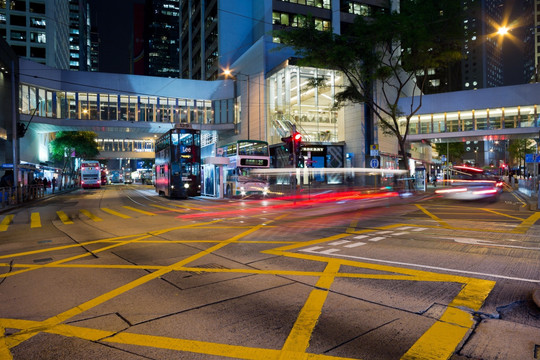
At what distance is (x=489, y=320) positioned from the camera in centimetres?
421

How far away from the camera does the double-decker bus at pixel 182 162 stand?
1040 inches

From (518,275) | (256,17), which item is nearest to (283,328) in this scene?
(518,275)

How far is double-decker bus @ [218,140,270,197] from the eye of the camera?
27.6 metres

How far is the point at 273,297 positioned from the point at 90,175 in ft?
178

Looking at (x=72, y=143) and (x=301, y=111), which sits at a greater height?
(x=301, y=111)

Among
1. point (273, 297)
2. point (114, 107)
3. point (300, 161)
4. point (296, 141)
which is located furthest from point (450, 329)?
point (114, 107)

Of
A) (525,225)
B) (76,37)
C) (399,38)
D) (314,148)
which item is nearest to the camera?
(525,225)

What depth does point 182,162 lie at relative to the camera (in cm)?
2653

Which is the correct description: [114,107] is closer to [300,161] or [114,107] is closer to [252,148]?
[252,148]

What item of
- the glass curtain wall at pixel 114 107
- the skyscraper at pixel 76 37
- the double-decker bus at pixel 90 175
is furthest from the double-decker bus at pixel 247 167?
the skyscraper at pixel 76 37

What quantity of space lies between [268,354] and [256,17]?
58786 millimetres

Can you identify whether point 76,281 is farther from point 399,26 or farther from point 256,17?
point 256,17

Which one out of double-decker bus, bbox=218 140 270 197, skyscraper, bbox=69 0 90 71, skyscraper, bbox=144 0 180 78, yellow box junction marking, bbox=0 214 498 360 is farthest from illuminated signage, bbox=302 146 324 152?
skyscraper, bbox=144 0 180 78

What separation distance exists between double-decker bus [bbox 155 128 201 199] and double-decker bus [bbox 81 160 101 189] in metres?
30.4
